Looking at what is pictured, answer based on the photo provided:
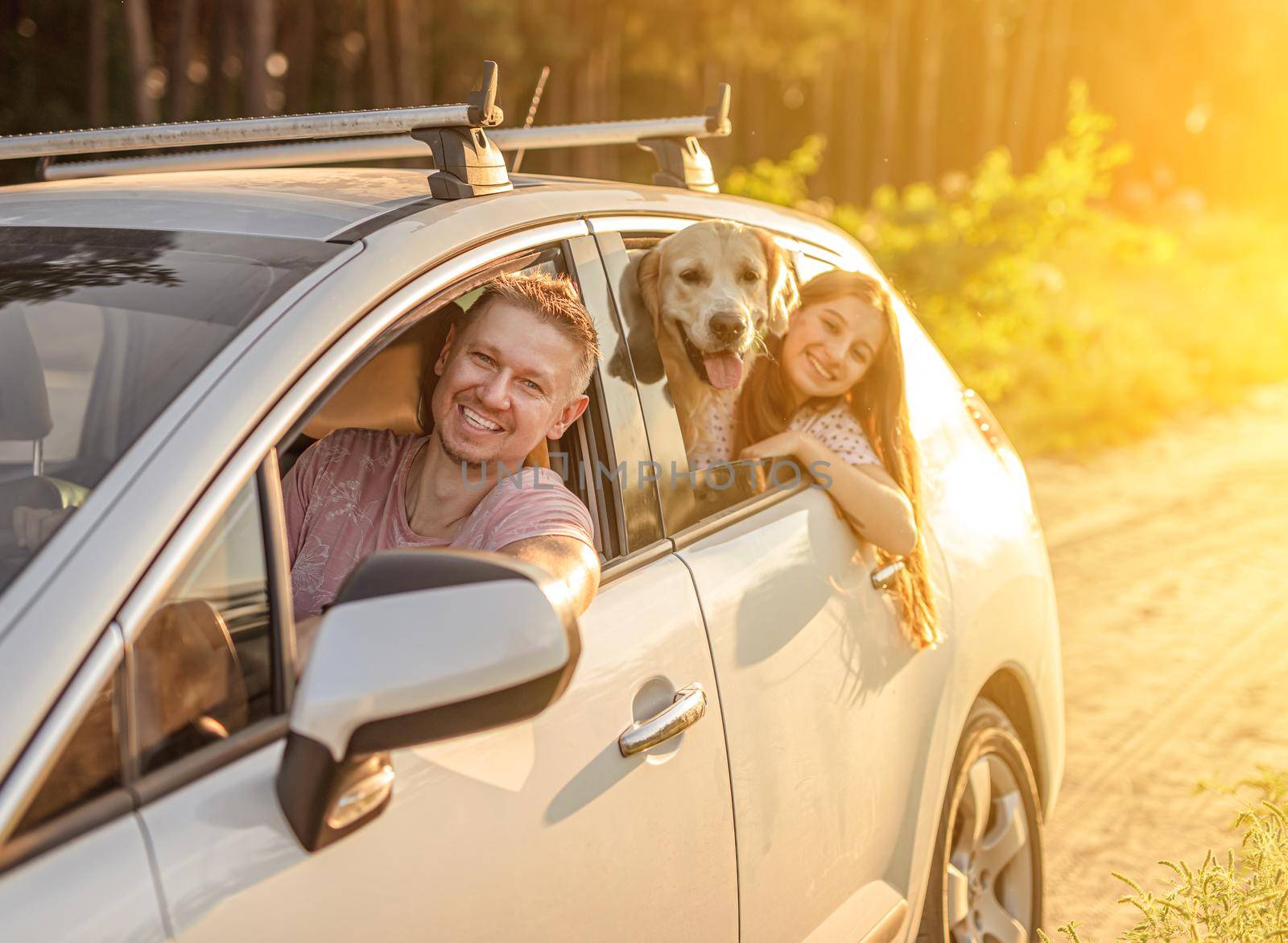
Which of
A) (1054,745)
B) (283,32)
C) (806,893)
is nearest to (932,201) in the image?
(1054,745)

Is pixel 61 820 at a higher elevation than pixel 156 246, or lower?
lower

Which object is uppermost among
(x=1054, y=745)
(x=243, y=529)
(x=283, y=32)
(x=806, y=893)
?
(x=283, y=32)

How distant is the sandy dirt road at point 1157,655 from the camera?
4.42 meters

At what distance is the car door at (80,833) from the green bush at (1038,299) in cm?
784

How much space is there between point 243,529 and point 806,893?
4.43 ft

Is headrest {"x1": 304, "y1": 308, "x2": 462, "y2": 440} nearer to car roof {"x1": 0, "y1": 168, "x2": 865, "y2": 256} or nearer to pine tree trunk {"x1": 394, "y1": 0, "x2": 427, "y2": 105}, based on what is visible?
car roof {"x1": 0, "y1": 168, "x2": 865, "y2": 256}

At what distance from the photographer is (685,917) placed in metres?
2.16

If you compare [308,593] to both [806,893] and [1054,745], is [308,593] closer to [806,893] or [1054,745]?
[806,893]

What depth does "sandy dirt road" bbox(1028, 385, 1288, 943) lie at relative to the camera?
4422 mm

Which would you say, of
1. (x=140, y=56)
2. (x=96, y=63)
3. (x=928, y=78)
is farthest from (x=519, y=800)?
(x=928, y=78)

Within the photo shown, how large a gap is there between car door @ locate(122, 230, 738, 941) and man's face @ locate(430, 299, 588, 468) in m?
0.09

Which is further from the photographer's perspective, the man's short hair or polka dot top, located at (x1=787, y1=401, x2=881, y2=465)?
polka dot top, located at (x1=787, y1=401, x2=881, y2=465)

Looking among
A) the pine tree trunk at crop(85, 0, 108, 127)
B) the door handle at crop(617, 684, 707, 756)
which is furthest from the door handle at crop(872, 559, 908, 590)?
the pine tree trunk at crop(85, 0, 108, 127)

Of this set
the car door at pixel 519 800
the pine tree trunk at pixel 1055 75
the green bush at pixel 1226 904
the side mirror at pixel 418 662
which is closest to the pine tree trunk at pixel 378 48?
the green bush at pixel 1226 904
